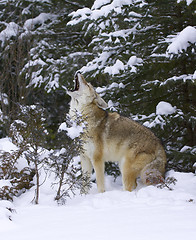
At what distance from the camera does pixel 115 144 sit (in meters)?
6.03

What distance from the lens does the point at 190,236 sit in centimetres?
257

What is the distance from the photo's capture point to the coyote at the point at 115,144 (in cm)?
585

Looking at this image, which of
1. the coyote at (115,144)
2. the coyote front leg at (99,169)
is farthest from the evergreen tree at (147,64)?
the coyote front leg at (99,169)

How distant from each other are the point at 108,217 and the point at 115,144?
2.62m

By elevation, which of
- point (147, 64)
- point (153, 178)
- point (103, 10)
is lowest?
point (153, 178)

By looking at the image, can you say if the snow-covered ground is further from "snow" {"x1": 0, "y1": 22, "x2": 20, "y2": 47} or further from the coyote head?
"snow" {"x1": 0, "y1": 22, "x2": 20, "y2": 47}

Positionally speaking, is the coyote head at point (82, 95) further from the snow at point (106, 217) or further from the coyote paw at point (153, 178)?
the snow at point (106, 217)

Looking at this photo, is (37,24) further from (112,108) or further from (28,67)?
(112,108)

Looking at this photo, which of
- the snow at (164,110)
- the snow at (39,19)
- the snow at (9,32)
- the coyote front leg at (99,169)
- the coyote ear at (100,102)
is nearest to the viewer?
the coyote front leg at (99,169)

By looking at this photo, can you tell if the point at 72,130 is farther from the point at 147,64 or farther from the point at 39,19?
the point at 39,19

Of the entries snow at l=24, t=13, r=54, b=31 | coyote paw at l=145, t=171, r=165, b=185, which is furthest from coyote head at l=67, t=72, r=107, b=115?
snow at l=24, t=13, r=54, b=31

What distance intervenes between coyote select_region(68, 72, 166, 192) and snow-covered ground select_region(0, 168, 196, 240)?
2.32 ft

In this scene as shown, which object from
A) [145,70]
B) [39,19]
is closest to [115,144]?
[145,70]

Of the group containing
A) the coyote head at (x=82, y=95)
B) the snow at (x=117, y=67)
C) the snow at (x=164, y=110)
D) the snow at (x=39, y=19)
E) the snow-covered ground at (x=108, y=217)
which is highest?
the snow at (x=39, y=19)
